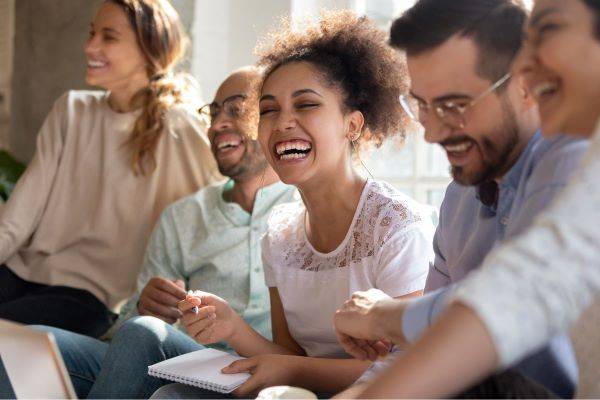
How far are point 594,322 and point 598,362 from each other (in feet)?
0.18

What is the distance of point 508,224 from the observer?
4.28 ft

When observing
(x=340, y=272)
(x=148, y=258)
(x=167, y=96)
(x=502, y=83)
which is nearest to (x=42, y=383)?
(x=340, y=272)

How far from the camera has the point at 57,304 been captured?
2.69 m

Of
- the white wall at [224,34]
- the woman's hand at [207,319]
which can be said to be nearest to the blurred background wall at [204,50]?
the white wall at [224,34]

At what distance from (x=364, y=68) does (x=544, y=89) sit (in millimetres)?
981

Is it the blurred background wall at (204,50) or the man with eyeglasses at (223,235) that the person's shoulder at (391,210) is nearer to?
the man with eyeglasses at (223,235)

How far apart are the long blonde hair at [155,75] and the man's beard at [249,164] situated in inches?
16.8

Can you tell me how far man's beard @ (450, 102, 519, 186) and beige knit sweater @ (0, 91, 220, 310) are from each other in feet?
4.90

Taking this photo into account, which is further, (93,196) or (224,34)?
(224,34)

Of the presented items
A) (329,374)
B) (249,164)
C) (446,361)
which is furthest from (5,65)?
(446,361)

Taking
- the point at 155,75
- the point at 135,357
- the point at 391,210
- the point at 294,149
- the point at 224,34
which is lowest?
the point at 135,357

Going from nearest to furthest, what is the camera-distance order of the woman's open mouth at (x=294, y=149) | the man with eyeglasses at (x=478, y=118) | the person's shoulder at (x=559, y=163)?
1. the person's shoulder at (x=559, y=163)
2. the man with eyeglasses at (x=478, y=118)
3. the woman's open mouth at (x=294, y=149)

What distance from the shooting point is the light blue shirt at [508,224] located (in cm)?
117

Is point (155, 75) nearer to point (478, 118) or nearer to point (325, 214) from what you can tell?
point (325, 214)
